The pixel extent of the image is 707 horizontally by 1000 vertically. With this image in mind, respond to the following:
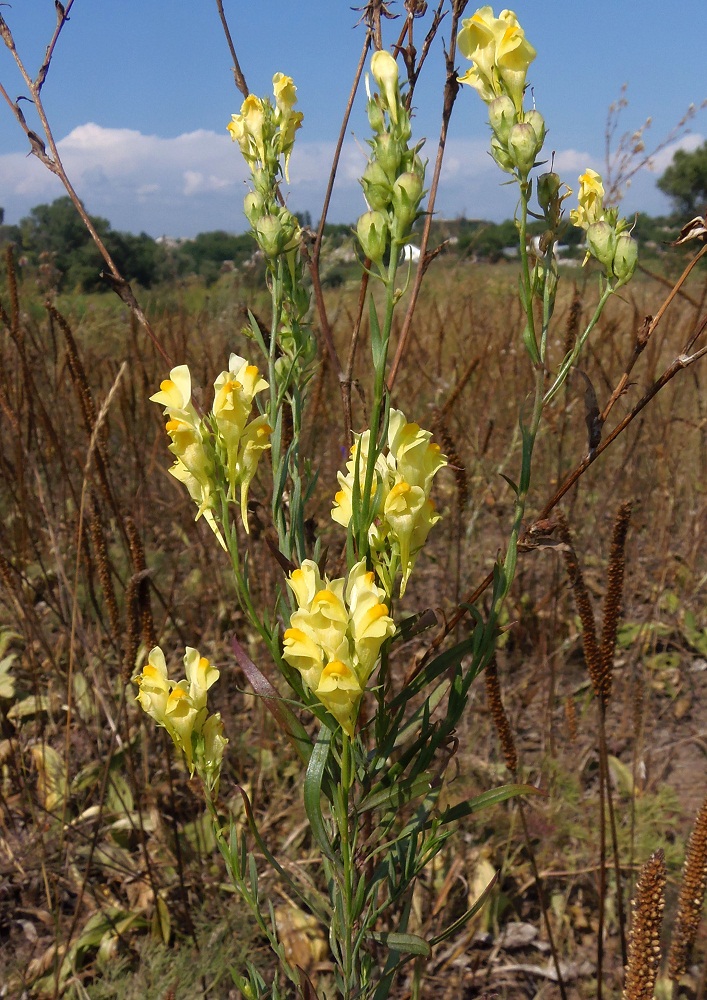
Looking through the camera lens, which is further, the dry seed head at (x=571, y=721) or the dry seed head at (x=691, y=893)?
the dry seed head at (x=571, y=721)

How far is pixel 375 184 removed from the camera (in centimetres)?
63

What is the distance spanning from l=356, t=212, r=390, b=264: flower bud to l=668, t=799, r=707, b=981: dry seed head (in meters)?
0.83

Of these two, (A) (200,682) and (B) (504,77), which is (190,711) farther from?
(B) (504,77)

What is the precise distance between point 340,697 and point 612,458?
9.96ft

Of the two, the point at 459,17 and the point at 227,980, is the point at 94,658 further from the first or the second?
the point at 459,17

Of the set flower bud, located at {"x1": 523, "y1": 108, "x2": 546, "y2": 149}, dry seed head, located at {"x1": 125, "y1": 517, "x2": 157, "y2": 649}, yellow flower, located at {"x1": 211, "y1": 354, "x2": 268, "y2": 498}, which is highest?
flower bud, located at {"x1": 523, "y1": 108, "x2": 546, "y2": 149}

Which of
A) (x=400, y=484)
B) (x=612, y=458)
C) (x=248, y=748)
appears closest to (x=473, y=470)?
(x=612, y=458)

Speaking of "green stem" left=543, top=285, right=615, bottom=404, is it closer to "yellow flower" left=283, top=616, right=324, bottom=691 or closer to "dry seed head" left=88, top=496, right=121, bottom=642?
"yellow flower" left=283, top=616, right=324, bottom=691

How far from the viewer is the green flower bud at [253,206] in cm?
77

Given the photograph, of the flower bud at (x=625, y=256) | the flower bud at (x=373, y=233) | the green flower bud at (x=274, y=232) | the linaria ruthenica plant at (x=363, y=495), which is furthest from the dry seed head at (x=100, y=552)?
the flower bud at (x=625, y=256)

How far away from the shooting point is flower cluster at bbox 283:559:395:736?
1.99 ft

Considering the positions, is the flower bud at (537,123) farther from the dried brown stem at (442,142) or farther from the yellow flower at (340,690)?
the yellow flower at (340,690)

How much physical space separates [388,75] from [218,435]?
1.17 feet

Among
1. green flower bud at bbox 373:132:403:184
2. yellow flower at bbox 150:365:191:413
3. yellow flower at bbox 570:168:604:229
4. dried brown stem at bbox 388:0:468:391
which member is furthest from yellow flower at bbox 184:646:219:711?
yellow flower at bbox 570:168:604:229
